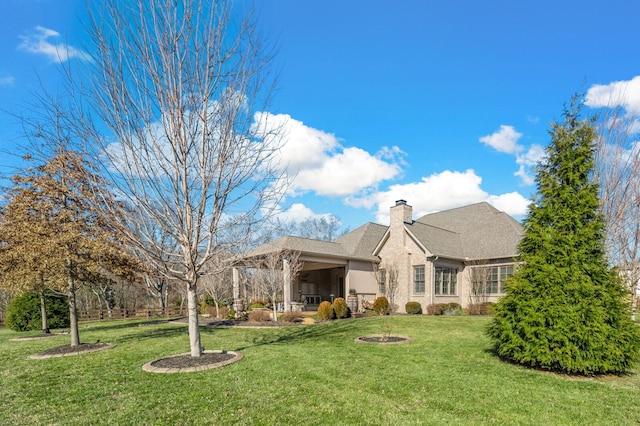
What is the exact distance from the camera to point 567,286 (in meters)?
6.41

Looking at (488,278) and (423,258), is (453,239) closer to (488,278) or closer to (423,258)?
(488,278)

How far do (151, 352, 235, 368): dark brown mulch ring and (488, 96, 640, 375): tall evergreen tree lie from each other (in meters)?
5.92

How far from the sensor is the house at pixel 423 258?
18.8m

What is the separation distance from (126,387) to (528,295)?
753 cm

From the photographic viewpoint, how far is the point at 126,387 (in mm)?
5742

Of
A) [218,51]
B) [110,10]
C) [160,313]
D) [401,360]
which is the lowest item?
[160,313]

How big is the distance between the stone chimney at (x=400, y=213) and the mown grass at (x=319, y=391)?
12294 millimetres

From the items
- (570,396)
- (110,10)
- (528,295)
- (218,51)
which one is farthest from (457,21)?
(570,396)

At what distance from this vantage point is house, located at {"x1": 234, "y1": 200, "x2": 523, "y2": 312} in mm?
18750

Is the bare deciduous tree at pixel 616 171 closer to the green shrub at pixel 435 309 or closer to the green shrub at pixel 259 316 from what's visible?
the green shrub at pixel 435 309

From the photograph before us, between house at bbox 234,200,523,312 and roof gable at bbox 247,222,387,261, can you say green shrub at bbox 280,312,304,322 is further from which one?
roof gable at bbox 247,222,387,261

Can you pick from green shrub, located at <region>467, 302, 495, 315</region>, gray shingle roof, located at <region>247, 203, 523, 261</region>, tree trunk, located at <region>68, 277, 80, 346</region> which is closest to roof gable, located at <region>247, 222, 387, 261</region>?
gray shingle roof, located at <region>247, 203, 523, 261</region>

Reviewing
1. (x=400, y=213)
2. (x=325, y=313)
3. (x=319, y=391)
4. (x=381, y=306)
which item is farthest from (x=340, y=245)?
(x=319, y=391)

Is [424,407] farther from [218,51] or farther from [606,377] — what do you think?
[218,51]
